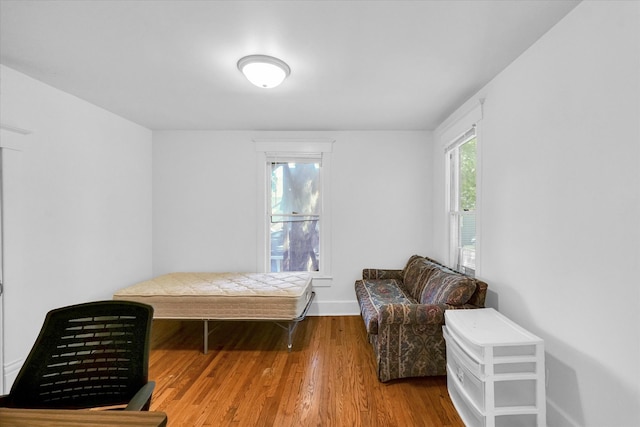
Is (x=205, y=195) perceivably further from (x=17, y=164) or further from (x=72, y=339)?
(x=72, y=339)

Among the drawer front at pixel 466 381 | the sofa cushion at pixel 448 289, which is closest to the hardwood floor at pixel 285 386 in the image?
the drawer front at pixel 466 381

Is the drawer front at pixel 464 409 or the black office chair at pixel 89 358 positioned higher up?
the black office chair at pixel 89 358

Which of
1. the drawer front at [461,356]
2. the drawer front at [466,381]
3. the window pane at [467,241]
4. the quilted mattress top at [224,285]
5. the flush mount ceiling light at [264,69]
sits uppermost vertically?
the flush mount ceiling light at [264,69]

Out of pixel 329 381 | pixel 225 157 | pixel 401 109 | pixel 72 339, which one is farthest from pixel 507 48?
pixel 225 157

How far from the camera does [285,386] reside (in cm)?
230

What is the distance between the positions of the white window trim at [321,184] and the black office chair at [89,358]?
2.60 meters

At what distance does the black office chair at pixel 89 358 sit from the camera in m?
1.23

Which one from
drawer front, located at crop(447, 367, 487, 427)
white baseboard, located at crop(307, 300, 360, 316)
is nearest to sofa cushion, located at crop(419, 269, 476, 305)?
drawer front, located at crop(447, 367, 487, 427)

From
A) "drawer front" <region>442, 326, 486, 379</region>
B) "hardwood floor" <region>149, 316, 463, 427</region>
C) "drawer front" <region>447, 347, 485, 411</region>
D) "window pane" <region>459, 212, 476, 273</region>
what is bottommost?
"hardwood floor" <region>149, 316, 463, 427</region>

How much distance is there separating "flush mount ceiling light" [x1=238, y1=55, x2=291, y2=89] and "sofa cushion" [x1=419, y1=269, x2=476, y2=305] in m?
2.17

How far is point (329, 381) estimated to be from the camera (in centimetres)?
235

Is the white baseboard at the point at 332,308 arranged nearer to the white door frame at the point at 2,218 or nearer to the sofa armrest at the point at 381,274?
the sofa armrest at the point at 381,274

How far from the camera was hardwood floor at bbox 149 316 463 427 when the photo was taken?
194 cm

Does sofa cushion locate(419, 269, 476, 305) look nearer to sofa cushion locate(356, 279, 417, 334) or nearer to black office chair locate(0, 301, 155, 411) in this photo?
sofa cushion locate(356, 279, 417, 334)
